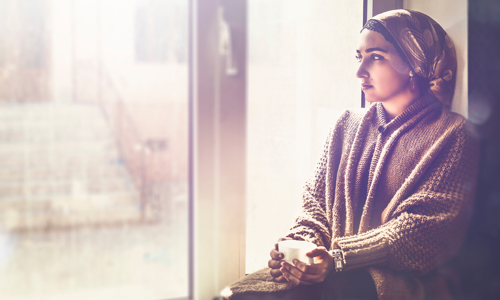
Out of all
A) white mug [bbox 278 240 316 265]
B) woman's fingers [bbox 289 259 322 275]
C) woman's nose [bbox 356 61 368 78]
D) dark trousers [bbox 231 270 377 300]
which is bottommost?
dark trousers [bbox 231 270 377 300]

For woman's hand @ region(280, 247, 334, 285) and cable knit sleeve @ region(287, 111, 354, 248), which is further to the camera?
cable knit sleeve @ region(287, 111, 354, 248)

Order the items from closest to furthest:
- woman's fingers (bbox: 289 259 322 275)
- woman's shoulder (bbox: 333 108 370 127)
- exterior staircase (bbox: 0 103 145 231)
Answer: woman's fingers (bbox: 289 259 322 275) < exterior staircase (bbox: 0 103 145 231) < woman's shoulder (bbox: 333 108 370 127)

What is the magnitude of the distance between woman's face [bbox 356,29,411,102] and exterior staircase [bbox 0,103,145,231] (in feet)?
2.42

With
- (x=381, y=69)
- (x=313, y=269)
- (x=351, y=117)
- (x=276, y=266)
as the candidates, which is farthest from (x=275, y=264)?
(x=381, y=69)

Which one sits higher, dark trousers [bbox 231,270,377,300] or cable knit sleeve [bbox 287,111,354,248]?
cable knit sleeve [bbox 287,111,354,248]

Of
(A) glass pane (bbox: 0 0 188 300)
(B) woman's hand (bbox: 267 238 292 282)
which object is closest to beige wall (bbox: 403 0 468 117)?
(B) woman's hand (bbox: 267 238 292 282)

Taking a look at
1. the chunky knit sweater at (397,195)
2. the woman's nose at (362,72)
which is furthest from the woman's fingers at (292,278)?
the woman's nose at (362,72)

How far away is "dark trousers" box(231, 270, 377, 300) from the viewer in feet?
2.75

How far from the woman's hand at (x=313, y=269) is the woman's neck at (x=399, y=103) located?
436 mm

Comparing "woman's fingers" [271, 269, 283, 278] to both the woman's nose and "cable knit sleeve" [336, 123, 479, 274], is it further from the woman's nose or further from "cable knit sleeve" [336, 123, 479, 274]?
the woman's nose

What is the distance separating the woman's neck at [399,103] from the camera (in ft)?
3.14

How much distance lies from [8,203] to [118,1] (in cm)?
62

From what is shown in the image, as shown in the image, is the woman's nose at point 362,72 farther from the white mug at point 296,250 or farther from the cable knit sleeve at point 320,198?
the white mug at point 296,250

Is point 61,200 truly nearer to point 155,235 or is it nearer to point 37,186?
point 37,186
